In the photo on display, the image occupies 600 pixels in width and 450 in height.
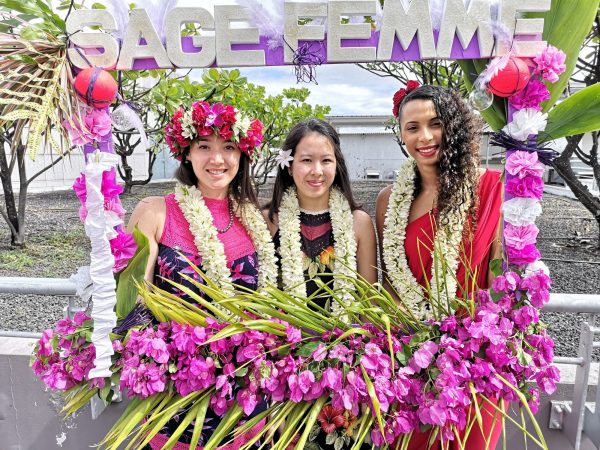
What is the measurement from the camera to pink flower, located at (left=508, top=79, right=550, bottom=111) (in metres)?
1.50

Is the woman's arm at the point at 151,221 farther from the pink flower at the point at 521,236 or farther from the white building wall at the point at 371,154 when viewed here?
the white building wall at the point at 371,154

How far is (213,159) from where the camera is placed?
1.91 m

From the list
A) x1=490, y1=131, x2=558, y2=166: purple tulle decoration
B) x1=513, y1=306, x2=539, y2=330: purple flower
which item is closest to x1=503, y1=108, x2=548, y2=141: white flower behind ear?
x1=490, y1=131, x2=558, y2=166: purple tulle decoration

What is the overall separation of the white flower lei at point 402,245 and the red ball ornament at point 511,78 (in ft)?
1.80

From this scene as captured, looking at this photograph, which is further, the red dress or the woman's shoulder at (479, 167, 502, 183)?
the woman's shoulder at (479, 167, 502, 183)

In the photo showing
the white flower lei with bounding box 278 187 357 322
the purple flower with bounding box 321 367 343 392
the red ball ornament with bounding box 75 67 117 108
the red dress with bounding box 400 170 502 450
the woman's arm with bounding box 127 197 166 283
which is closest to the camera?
the purple flower with bounding box 321 367 343 392

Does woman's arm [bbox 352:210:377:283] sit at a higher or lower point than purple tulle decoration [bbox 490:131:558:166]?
lower

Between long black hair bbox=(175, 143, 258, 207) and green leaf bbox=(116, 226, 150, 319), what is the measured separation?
0.52 meters

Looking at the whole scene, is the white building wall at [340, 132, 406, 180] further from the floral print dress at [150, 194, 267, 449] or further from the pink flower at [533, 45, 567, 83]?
the pink flower at [533, 45, 567, 83]

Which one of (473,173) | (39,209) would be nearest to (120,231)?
(473,173)

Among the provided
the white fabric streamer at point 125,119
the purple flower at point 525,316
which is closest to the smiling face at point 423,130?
the purple flower at point 525,316

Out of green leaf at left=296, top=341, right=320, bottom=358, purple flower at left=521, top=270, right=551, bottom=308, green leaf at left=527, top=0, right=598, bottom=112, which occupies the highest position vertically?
green leaf at left=527, top=0, right=598, bottom=112

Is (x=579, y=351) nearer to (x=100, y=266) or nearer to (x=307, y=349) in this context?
(x=307, y=349)

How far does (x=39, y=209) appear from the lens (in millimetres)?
9383
